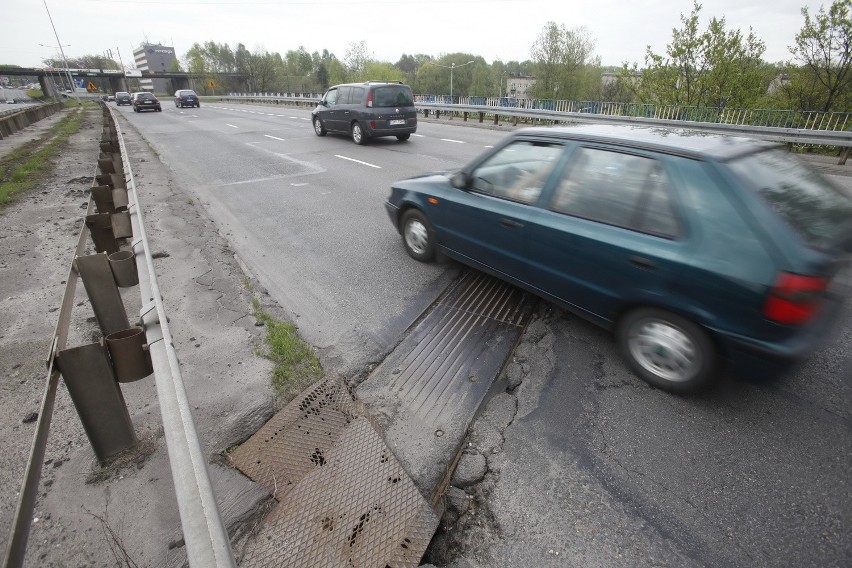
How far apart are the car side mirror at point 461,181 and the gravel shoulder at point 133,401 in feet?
6.99

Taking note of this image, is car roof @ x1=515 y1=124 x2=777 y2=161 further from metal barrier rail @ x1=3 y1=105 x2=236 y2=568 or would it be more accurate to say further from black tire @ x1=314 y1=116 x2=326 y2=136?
black tire @ x1=314 y1=116 x2=326 y2=136

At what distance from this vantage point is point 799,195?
2703 millimetres

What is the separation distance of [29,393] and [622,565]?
12.4ft

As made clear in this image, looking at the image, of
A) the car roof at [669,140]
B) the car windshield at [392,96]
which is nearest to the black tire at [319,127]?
the car windshield at [392,96]

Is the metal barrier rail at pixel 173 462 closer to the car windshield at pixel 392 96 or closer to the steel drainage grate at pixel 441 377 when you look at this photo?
the steel drainage grate at pixel 441 377

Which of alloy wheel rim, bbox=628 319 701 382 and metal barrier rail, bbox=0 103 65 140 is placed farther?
metal barrier rail, bbox=0 103 65 140

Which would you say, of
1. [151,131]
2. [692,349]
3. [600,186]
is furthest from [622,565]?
[151,131]

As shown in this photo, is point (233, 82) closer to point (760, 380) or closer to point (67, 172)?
point (67, 172)

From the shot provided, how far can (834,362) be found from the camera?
10.3 feet

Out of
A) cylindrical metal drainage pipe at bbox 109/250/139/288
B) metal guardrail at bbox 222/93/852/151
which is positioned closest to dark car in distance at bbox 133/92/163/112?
metal guardrail at bbox 222/93/852/151

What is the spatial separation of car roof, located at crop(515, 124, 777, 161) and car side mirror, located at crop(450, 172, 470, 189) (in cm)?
75

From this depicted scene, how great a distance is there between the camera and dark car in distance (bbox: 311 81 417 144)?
13219mm

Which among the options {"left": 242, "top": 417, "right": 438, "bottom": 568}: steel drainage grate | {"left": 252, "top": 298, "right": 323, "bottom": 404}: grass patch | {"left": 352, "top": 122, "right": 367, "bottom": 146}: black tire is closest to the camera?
{"left": 242, "top": 417, "right": 438, "bottom": 568}: steel drainage grate

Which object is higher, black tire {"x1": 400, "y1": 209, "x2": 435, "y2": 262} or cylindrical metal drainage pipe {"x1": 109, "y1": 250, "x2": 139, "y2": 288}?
cylindrical metal drainage pipe {"x1": 109, "y1": 250, "x2": 139, "y2": 288}
